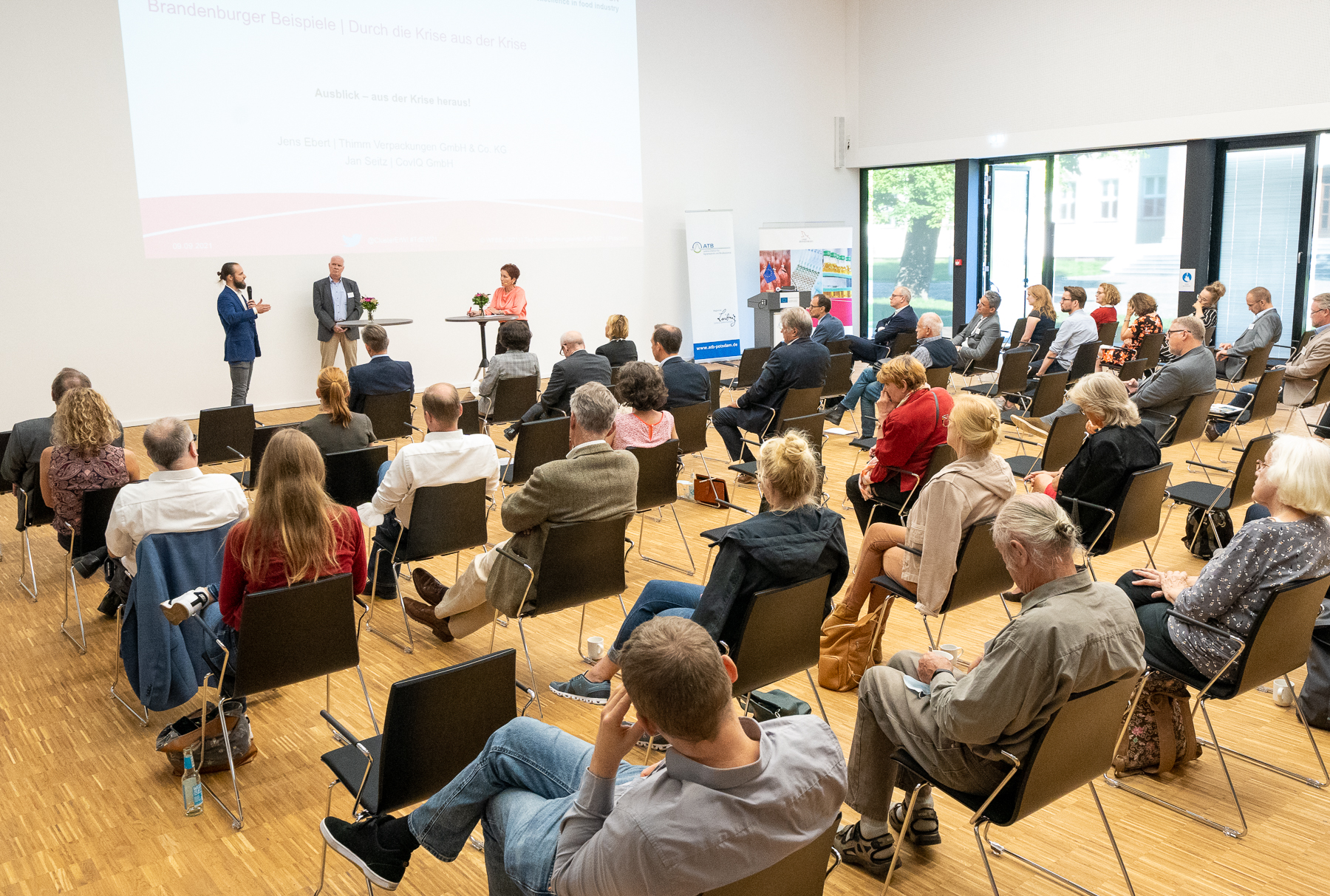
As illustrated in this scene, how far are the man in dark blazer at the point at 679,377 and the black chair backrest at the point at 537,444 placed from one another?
3.31ft

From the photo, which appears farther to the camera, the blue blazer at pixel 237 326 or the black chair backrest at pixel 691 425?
the blue blazer at pixel 237 326

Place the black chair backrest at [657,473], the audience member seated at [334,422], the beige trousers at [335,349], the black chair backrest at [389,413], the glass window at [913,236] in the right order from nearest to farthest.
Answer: the black chair backrest at [657,473], the audience member seated at [334,422], the black chair backrest at [389,413], the beige trousers at [335,349], the glass window at [913,236]

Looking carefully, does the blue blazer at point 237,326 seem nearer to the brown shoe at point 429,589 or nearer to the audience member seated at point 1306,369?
the brown shoe at point 429,589

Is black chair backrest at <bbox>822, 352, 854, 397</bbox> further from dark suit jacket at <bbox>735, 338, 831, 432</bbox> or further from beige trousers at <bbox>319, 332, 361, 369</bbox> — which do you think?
beige trousers at <bbox>319, 332, 361, 369</bbox>

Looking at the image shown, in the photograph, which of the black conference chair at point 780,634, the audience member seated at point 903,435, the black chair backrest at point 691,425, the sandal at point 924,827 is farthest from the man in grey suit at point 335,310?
the sandal at point 924,827

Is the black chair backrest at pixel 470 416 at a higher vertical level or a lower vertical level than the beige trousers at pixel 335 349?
lower

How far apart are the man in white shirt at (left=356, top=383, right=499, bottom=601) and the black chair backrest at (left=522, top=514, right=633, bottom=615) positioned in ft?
2.89

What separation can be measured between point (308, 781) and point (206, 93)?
Result: 29.5 feet

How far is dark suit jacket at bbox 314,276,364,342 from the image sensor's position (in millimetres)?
11297

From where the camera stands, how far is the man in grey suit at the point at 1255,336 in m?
9.52

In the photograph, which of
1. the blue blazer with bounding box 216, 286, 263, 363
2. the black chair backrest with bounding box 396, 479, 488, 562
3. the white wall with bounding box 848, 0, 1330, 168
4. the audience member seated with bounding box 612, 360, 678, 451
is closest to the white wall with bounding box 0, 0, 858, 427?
the blue blazer with bounding box 216, 286, 263, 363

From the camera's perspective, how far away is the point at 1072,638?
8.39ft

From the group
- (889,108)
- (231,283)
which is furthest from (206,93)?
(889,108)

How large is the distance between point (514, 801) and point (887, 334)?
29.6ft
